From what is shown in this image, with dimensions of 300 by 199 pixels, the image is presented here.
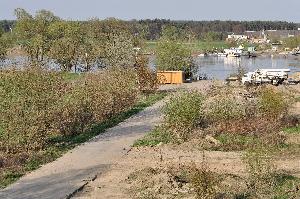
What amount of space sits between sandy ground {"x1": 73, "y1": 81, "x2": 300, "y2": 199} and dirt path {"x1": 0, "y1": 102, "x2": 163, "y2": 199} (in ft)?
0.95

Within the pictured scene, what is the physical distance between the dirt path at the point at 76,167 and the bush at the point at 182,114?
1199 millimetres

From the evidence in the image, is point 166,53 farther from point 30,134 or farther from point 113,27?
point 113,27

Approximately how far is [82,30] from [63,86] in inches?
1942

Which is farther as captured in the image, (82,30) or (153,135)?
(82,30)

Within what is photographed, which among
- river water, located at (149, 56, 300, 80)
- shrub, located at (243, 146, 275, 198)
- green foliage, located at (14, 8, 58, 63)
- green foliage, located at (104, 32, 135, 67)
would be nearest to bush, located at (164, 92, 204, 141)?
shrub, located at (243, 146, 275, 198)

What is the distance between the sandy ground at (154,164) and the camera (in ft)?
38.6

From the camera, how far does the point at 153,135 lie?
18.1 meters

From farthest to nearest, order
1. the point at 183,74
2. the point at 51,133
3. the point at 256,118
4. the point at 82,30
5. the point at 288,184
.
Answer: the point at 82,30 → the point at 183,74 → the point at 256,118 → the point at 51,133 → the point at 288,184

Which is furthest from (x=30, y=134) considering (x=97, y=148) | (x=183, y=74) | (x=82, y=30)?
(x=82, y=30)

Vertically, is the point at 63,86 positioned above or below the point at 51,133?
above

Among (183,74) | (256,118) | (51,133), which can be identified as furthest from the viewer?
(183,74)

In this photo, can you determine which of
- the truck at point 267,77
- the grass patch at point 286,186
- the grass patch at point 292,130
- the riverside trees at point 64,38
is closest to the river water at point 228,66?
the truck at point 267,77

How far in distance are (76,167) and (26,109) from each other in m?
3.51

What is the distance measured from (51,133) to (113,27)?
54618mm
